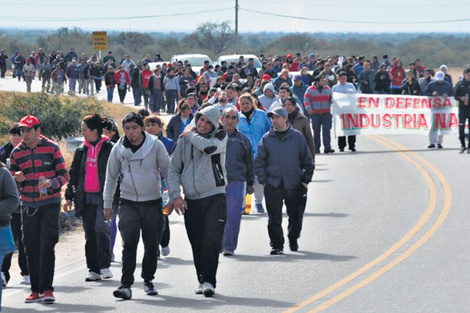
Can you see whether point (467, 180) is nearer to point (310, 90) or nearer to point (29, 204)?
point (310, 90)

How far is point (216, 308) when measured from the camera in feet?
35.1

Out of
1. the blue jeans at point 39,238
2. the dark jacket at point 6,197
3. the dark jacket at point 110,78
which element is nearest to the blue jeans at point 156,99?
the dark jacket at point 110,78

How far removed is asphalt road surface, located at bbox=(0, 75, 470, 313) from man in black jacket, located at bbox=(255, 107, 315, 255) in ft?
1.48

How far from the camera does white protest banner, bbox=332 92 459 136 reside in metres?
28.7

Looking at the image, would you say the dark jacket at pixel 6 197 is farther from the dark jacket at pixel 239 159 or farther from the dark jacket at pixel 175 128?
the dark jacket at pixel 175 128

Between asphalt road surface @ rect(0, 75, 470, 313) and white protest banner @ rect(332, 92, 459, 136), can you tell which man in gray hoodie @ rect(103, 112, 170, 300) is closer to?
asphalt road surface @ rect(0, 75, 470, 313)

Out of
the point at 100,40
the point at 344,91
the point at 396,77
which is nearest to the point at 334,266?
the point at 344,91

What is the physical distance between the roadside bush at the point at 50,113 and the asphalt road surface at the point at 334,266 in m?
14.5

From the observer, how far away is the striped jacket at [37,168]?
11.4m

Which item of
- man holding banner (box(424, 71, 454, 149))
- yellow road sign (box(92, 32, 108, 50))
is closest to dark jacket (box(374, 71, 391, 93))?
man holding banner (box(424, 71, 454, 149))

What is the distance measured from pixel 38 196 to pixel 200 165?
1.56 metres

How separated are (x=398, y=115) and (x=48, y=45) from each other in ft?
332

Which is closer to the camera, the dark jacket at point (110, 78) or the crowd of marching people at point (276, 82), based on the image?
the crowd of marching people at point (276, 82)

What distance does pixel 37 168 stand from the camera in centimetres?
1151
